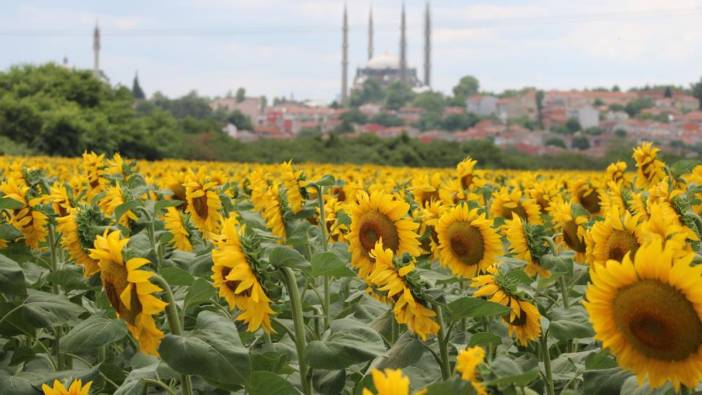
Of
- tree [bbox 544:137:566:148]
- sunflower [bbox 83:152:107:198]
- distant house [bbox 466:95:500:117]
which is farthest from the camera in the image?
distant house [bbox 466:95:500:117]

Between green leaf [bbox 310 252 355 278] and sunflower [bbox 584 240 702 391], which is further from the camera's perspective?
green leaf [bbox 310 252 355 278]

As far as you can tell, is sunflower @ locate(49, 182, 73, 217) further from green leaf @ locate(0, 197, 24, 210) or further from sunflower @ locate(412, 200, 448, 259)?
sunflower @ locate(412, 200, 448, 259)

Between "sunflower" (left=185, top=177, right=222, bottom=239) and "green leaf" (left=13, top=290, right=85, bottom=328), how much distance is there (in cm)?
113

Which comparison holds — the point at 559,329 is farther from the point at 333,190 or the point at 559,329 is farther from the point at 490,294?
the point at 333,190

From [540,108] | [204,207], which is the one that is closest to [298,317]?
[204,207]

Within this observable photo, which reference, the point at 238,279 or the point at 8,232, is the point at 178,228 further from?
the point at 238,279

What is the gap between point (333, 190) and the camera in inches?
182

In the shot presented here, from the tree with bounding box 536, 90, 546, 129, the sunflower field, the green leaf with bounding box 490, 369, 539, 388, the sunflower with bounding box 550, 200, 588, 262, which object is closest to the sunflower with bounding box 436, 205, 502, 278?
the sunflower field

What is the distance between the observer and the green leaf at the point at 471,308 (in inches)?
73.9

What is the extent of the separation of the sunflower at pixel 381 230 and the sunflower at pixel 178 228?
78 centimetres

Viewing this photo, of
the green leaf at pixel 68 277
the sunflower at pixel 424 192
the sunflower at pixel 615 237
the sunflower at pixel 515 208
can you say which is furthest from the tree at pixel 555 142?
the sunflower at pixel 615 237

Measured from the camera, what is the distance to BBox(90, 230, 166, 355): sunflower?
1.75 meters

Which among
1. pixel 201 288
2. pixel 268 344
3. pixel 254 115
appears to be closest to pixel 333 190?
pixel 268 344

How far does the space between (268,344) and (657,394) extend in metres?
0.92
